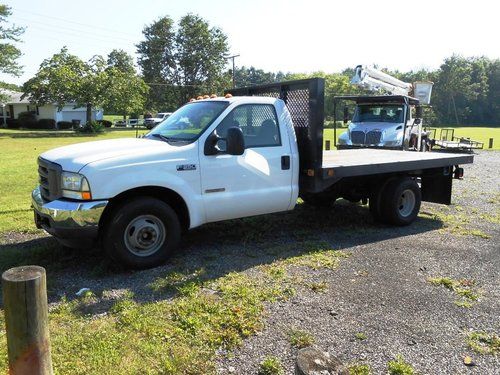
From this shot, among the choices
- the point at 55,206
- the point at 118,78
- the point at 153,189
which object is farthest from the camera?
the point at 118,78

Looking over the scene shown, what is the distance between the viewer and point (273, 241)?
6.69 metres

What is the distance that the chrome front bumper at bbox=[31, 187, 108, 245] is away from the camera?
4816 mm

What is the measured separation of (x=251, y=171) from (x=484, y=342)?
10.3 ft

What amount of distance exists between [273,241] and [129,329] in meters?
3.13

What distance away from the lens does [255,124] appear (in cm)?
607

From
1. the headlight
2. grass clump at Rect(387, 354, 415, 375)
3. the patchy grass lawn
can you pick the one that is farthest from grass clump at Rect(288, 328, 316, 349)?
the headlight

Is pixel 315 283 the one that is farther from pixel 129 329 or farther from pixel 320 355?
pixel 320 355

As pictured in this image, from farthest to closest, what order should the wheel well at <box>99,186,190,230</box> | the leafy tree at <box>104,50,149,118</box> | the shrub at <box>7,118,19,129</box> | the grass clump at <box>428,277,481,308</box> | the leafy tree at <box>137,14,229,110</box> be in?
the leafy tree at <box>137,14,229,110</box> < the shrub at <box>7,118,19,129</box> < the leafy tree at <box>104,50,149,118</box> < the wheel well at <box>99,186,190,230</box> < the grass clump at <box>428,277,481,308</box>

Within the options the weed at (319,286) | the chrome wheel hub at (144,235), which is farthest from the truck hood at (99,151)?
the weed at (319,286)

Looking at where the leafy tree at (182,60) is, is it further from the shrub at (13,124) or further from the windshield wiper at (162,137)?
the windshield wiper at (162,137)

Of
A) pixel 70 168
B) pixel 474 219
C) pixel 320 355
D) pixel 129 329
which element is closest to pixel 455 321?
pixel 320 355

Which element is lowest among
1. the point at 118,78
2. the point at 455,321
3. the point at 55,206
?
the point at 455,321

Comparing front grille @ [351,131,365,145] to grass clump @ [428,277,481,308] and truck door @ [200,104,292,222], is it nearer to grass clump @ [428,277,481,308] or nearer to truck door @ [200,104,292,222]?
truck door @ [200,104,292,222]

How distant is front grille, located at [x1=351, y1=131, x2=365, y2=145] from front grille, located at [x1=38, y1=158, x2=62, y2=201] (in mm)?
12370
